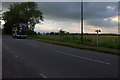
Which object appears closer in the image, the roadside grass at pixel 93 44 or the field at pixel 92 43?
the roadside grass at pixel 93 44

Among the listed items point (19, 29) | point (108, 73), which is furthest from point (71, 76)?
point (19, 29)

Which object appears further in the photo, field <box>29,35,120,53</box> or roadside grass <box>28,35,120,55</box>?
field <box>29,35,120,53</box>

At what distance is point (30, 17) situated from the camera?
6362cm

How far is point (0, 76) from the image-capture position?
21.5ft

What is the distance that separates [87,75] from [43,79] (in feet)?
6.14

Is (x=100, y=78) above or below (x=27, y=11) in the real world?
below

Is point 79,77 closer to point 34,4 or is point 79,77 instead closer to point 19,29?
point 19,29

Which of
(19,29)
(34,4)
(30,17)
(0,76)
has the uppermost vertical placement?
(34,4)

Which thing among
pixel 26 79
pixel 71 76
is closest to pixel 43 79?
pixel 26 79

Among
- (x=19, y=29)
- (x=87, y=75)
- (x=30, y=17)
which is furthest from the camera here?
(x=30, y=17)

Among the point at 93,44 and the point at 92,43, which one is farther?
the point at 92,43

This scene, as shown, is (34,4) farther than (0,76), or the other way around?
(34,4)

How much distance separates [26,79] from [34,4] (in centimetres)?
6354

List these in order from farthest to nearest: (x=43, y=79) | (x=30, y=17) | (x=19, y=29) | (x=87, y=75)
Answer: (x=30, y=17), (x=19, y=29), (x=87, y=75), (x=43, y=79)
